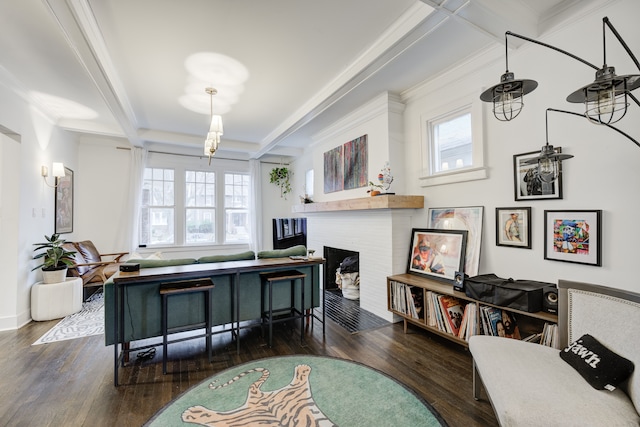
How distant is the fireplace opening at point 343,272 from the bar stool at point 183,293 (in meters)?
1.98

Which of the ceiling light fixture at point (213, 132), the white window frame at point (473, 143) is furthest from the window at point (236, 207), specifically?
the white window frame at point (473, 143)

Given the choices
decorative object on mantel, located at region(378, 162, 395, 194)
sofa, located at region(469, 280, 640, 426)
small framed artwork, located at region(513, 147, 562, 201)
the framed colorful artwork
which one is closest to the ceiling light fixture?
decorative object on mantel, located at region(378, 162, 395, 194)

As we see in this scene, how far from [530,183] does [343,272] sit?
9.27ft

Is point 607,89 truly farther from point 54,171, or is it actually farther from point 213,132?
point 54,171

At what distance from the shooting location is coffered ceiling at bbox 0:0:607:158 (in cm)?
203

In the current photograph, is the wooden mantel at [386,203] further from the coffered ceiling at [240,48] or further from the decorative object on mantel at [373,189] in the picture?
the coffered ceiling at [240,48]

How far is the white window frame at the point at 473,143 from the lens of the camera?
8.86 ft

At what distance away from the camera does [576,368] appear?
1.53 m

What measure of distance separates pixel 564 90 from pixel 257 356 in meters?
3.41

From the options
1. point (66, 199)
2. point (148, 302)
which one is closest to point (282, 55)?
point (148, 302)

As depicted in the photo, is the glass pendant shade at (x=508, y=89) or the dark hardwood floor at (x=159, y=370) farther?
the dark hardwood floor at (x=159, y=370)

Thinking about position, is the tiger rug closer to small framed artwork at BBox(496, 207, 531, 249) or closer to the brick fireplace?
the brick fireplace

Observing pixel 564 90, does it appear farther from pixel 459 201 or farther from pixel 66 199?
pixel 66 199

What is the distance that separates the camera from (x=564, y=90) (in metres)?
2.13
